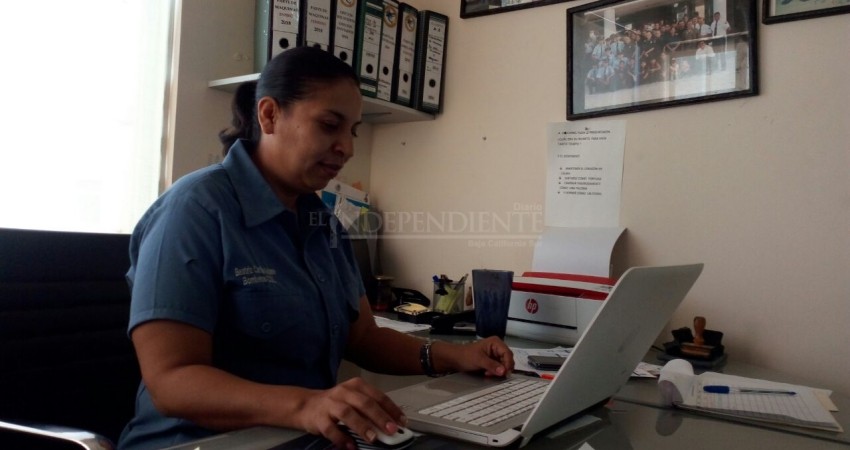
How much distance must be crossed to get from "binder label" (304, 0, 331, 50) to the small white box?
848 mm

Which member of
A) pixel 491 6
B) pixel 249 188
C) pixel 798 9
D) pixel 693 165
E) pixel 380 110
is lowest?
pixel 249 188

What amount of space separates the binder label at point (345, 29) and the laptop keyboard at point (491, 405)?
1117 millimetres

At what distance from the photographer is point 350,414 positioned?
66 cm

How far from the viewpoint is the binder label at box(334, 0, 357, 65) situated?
1.72m

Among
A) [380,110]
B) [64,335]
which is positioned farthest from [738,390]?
[380,110]

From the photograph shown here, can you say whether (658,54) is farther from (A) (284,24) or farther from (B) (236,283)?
(B) (236,283)

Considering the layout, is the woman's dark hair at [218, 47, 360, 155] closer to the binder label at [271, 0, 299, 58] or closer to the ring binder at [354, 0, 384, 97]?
the binder label at [271, 0, 299, 58]

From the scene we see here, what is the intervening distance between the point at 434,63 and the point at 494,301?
0.86 metres

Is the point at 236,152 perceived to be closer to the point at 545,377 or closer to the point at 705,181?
the point at 545,377

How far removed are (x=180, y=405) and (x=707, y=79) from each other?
1.35 meters

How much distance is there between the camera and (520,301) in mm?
1511

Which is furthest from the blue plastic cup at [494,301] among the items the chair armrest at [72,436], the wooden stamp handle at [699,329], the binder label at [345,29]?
the chair armrest at [72,436]

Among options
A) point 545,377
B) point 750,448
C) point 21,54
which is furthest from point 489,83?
point 750,448

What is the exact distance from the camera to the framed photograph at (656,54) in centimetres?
144
